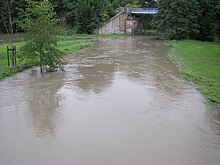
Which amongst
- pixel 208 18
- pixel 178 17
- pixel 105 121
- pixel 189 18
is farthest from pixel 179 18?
pixel 105 121

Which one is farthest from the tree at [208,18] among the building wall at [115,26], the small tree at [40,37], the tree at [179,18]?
the small tree at [40,37]

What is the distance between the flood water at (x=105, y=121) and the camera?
8406 millimetres

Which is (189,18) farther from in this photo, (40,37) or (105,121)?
(105,121)

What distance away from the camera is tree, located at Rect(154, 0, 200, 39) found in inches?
1593

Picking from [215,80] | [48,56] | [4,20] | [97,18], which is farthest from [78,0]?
[215,80]

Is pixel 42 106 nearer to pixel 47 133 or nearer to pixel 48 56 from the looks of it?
pixel 47 133

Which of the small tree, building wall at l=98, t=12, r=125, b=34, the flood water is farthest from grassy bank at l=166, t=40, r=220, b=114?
building wall at l=98, t=12, r=125, b=34

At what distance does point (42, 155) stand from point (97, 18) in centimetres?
4466

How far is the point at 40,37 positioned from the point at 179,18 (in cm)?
2609

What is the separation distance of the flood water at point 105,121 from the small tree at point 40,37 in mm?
1248

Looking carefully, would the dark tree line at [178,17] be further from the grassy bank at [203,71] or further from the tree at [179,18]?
the grassy bank at [203,71]

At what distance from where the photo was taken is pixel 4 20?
46.1 metres

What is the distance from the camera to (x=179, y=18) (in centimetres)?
4072

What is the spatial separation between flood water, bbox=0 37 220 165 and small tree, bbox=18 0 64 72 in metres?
1.25
